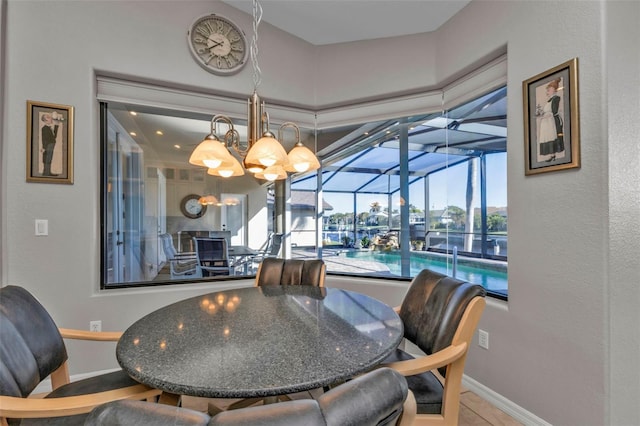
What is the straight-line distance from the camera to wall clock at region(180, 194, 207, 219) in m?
2.99

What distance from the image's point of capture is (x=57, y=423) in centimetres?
113

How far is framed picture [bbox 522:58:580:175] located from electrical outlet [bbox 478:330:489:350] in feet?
3.98

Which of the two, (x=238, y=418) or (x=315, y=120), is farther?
(x=315, y=120)

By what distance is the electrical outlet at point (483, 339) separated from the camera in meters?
2.19

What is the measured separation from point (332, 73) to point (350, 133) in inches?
26.0

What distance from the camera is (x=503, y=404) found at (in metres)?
2.02

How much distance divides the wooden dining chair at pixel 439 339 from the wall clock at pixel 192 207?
230 cm

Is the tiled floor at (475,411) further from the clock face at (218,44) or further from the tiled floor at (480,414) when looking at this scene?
the clock face at (218,44)

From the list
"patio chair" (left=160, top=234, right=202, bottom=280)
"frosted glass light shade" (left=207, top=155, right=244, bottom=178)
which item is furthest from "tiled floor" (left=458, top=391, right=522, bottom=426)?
"patio chair" (left=160, top=234, right=202, bottom=280)

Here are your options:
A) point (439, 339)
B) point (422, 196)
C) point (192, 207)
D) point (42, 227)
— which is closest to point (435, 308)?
point (439, 339)

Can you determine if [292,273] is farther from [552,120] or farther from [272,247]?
[552,120]

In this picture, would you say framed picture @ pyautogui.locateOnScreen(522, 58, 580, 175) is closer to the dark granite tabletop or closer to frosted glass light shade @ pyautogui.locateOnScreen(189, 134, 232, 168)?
the dark granite tabletop

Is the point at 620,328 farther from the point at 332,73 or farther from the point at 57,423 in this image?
the point at 332,73

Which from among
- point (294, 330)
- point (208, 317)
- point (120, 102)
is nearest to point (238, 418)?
point (294, 330)
